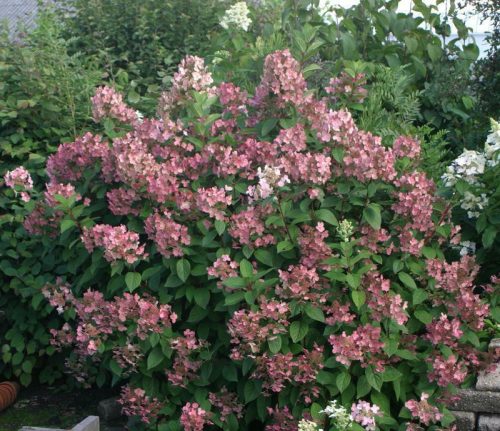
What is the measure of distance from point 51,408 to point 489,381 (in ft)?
7.29

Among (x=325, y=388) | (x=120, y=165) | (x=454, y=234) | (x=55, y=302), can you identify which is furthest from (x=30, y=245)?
(x=454, y=234)

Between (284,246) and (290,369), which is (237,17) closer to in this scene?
(284,246)

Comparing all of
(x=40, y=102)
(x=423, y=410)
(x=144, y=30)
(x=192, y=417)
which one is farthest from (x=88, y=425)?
(x=144, y=30)

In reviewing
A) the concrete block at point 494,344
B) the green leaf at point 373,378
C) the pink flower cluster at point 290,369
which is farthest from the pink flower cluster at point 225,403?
the concrete block at point 494,344

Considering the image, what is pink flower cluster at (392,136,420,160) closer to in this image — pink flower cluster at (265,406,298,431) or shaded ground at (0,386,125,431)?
pink flower cluster at (265,406,298,431)

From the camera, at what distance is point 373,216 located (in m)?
3.30

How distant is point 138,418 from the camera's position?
371 cm

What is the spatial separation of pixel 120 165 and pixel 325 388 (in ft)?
4.03

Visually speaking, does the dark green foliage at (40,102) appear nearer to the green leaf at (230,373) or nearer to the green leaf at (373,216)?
the green leaf at (230,373)

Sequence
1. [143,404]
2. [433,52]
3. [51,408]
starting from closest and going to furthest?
[143,404], [51,408], [433,52]

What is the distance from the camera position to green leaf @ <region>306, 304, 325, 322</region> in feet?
10.4

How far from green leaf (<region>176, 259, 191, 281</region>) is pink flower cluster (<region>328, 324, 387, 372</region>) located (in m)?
0.62

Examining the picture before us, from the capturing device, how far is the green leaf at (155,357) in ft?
11.1

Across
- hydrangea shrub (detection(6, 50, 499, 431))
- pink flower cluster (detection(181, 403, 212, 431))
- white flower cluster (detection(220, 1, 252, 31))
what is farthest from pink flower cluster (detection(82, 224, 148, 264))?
white flower cluster (detection(220, 1, 252, 31))
